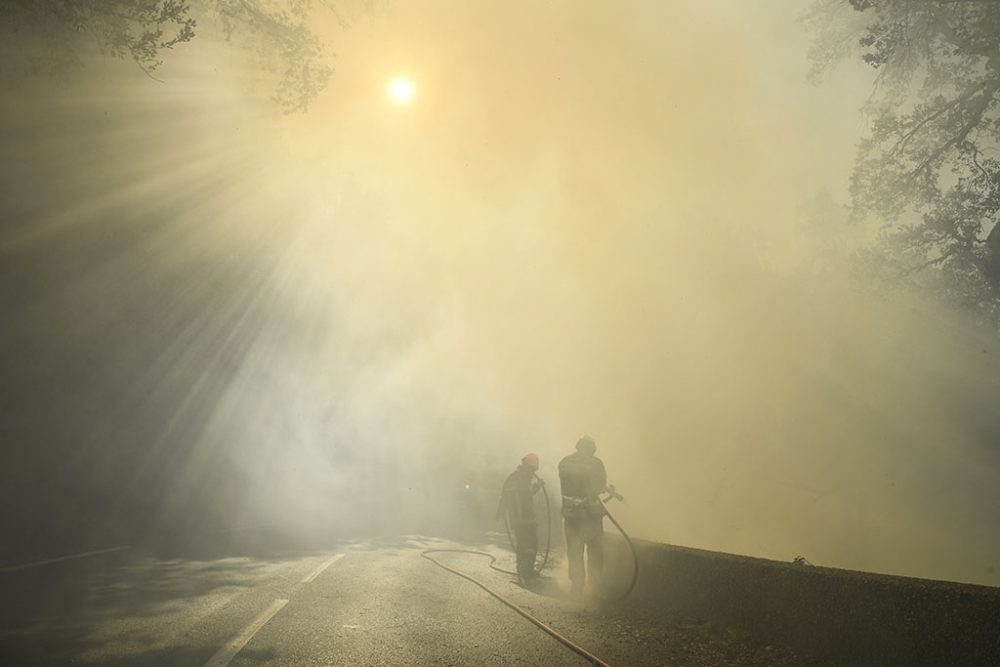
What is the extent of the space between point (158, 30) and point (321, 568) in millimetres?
7943

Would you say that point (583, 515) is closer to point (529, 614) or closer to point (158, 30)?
point (529, 614)

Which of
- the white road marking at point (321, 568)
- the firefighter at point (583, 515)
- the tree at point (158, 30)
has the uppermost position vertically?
the tree at point (158, 30)

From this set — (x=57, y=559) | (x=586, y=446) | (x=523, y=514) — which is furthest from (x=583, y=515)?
(x=57, y=559)

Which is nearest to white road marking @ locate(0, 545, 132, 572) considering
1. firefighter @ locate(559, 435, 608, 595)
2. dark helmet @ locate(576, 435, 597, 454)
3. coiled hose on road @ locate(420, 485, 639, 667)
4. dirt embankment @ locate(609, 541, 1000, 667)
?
coiled hose on road @ locate(420, 485, 639, 667)

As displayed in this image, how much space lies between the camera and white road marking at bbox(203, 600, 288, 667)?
14.9 ft

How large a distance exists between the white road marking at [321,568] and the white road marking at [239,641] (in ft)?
6.34

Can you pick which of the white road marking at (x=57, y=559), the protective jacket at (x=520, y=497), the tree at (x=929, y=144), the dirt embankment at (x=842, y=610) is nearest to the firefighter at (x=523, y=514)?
the protective jacket at (x=520, y=497)

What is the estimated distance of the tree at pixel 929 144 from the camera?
10336mm

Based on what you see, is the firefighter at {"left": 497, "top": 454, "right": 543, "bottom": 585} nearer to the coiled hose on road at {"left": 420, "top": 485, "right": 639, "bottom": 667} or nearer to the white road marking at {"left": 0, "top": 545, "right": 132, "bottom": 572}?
the coiled hose on road at {"left": 420, "top": 485, "right": 639, "bottom": 667}

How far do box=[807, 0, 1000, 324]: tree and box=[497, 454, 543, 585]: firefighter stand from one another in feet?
23.2

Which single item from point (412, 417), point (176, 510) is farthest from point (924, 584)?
point (412, 417)

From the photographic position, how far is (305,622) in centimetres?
595

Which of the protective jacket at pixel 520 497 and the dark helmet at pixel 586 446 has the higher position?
the dark helmet at pixel 586 446

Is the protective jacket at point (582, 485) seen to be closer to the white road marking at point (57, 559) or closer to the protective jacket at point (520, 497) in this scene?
the protective jacket at point (520, 497)
